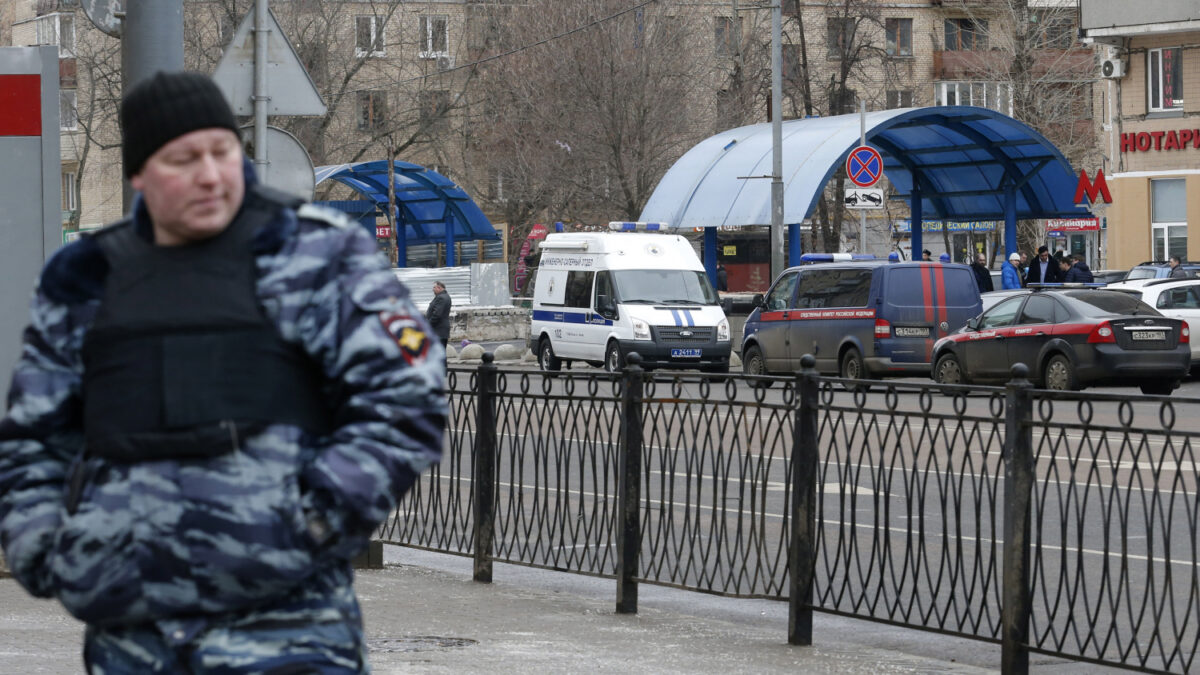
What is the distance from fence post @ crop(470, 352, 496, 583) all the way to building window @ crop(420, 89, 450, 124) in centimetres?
4687

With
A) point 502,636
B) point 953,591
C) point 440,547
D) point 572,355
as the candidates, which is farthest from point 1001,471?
point 572,355

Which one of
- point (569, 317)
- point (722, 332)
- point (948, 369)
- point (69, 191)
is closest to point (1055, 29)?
point (69, 191)

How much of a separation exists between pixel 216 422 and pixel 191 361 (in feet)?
0.34

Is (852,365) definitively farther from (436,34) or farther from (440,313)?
(436,34)

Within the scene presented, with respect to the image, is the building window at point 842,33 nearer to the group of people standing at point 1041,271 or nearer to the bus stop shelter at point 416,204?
the bus stop shelter at point 416,204

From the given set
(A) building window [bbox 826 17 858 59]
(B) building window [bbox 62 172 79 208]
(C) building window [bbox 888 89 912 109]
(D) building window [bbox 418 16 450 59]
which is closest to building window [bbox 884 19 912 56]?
(C) building window [bbox 888 89 912 109]

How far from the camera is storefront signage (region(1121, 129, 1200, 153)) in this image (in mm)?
46875

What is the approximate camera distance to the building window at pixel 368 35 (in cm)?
5488

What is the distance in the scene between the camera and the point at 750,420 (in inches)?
303

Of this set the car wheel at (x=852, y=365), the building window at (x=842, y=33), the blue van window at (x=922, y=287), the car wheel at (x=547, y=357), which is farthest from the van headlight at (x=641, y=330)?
the building window at (x=842, y=33)

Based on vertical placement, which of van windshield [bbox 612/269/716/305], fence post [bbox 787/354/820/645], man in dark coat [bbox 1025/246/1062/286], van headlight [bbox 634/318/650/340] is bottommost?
fence post [bbox 787/354/820/645]

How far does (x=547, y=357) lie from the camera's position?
3094 centimetres

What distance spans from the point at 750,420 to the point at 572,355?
2212 cm

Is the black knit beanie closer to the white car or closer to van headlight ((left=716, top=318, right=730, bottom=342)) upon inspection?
the white car
